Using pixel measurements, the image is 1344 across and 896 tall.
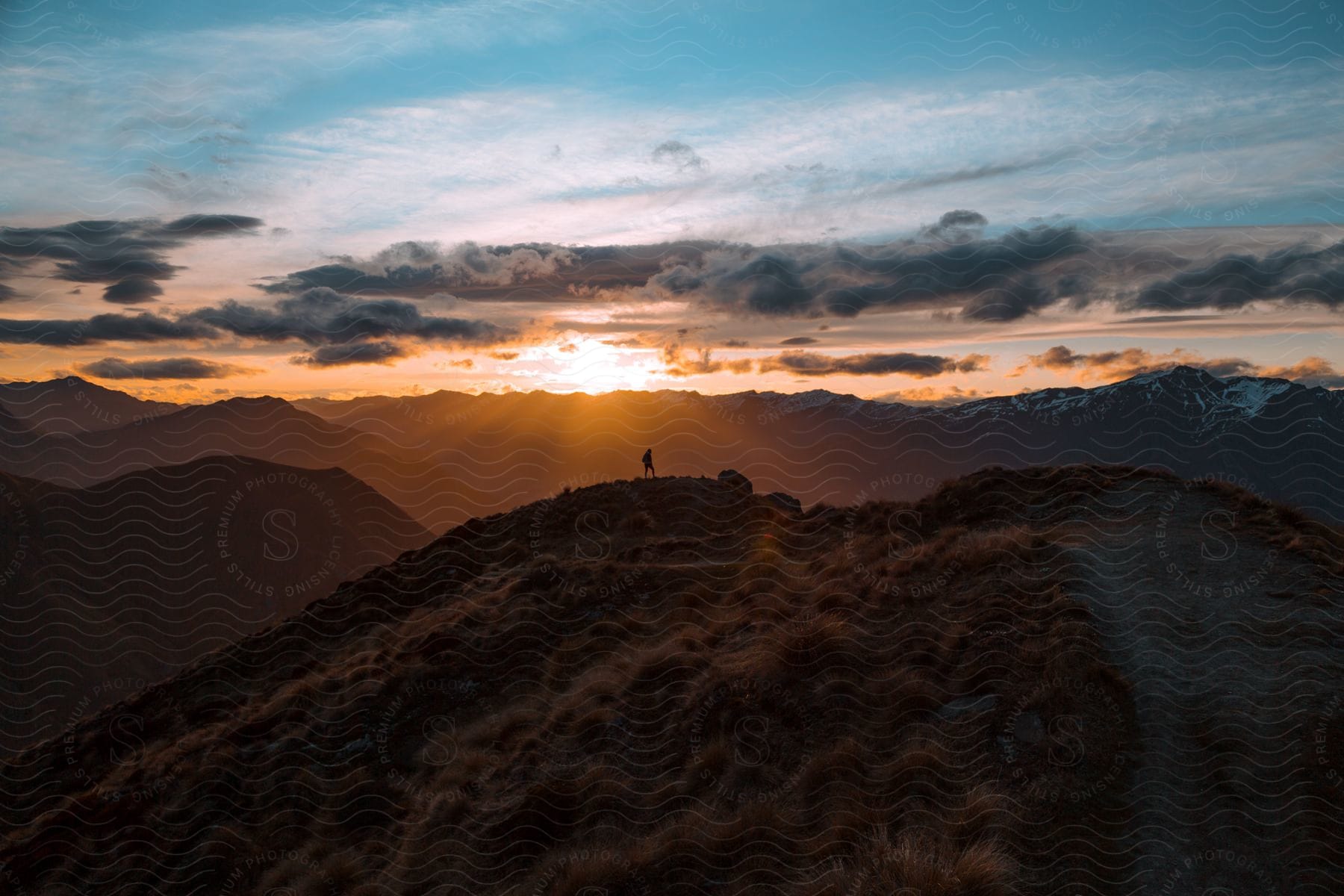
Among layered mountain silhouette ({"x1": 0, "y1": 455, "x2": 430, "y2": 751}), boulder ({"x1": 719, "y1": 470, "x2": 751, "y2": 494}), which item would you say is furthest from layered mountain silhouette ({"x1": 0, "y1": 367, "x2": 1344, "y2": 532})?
layered mountain silhouette ({"x1": 0, "y1": 455, "x2": 430, "y2": 751})

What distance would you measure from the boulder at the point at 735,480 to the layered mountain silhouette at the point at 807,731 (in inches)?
269

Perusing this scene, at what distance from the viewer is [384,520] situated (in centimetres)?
13962

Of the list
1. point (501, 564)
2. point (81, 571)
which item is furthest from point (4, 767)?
point (81, 571)

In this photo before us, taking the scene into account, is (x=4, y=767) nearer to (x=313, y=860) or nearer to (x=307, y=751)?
(x=307, y=751)

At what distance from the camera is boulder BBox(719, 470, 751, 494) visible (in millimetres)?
27312

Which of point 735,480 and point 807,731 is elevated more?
point 735,480

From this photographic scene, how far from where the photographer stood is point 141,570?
10275cm

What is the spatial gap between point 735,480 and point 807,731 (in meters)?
19.0

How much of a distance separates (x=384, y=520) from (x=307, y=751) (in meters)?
135

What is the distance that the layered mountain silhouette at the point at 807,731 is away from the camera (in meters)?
7.53

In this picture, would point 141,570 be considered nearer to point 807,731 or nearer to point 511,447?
point 511,447

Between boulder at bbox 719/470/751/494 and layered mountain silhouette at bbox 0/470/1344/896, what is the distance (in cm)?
684

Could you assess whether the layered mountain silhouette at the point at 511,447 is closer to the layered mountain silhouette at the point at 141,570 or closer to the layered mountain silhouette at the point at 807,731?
the layered mountain silhouette at the point at 807,731

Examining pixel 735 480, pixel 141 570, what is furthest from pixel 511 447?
pixel 141 570
